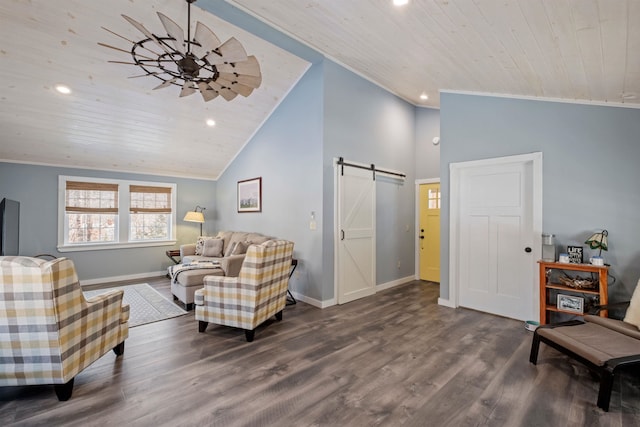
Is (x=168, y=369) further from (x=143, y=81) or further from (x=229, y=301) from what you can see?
(x=143, y=81)

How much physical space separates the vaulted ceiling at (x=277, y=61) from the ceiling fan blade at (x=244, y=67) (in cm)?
89

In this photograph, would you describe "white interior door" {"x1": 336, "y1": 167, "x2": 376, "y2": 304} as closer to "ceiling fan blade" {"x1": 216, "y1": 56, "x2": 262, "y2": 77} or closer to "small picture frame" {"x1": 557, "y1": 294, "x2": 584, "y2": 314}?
"ceiling fan blade" {"x1": 216, "y1": 56, "x2": 262, "y2": 77}

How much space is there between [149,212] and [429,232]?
5988 mm

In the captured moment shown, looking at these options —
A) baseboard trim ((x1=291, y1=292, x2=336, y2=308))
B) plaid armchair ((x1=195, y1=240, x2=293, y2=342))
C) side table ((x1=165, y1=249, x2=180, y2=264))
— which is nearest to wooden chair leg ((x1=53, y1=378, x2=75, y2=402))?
plaid armchair ((x1=195, y1=240, x2=293, y2=342))

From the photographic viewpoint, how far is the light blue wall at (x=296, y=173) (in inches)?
175

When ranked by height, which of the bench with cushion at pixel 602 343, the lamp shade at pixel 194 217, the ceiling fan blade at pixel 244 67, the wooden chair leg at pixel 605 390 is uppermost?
the ceiling fan blade at pixel 244 67

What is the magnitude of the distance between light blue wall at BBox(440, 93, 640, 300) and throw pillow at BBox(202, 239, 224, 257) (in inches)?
187

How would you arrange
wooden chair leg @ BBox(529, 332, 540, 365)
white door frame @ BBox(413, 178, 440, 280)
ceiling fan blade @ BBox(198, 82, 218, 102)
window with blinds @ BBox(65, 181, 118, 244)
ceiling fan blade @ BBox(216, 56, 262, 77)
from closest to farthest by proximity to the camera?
1. ceiling fan blade @ BBox(216, 56, 262, 77)
2. wooden chair leg @ BBox(529, 332, 540, 365)
3. ceiling fan blade @ BBox(198, 82, 218, 102)
4. window with blinds @ BBox(65, 181, 118, 244)
5. white door frame @ BBox(413, 178, 440, 280)

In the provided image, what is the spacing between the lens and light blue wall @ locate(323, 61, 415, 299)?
4430mm

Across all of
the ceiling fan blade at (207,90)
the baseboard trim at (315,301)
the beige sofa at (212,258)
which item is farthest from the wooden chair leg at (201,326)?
the ceiling fan blade at (207,90)

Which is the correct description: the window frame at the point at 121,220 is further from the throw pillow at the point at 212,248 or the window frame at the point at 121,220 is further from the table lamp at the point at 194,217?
the throw pillow at the point at 212,248

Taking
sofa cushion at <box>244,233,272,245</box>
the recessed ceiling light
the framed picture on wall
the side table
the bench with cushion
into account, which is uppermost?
the recessed ceiling light

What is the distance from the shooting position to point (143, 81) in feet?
13.9

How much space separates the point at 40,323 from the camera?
6.65 ft
